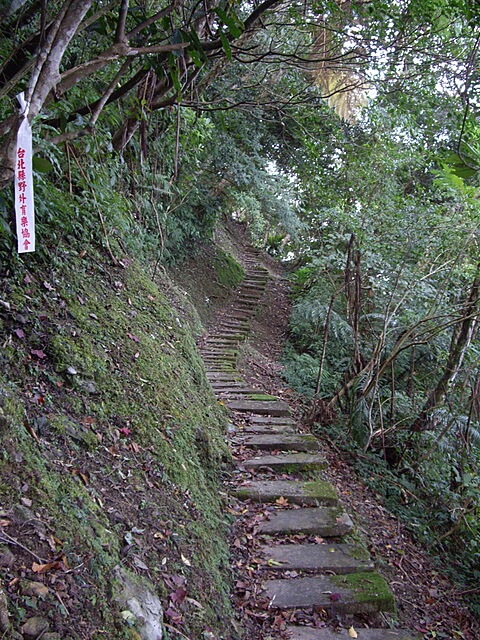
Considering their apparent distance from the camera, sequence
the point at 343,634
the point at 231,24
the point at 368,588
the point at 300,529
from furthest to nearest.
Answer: the point at 300,529 → the point at 368,588 → the point at 343,634 → the point at 231,24

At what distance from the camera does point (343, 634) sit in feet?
9.15

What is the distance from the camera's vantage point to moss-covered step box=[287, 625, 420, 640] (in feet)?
8.86

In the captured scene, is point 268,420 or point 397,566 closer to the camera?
point 397,566

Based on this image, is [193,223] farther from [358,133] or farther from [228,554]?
[228,554]

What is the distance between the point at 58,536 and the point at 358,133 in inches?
399

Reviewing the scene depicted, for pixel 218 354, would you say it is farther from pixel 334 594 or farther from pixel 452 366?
pixel 334 594

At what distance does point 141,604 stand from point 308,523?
2014 millimetres

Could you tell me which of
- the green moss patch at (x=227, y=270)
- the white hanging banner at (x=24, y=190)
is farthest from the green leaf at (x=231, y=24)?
the green moss patch at (x=227, y=270)

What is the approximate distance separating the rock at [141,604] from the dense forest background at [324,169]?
6.32ft

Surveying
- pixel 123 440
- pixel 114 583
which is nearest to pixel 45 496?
pixel 114 583

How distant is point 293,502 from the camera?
4.03 m

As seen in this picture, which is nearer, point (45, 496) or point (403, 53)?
point (45, 496)

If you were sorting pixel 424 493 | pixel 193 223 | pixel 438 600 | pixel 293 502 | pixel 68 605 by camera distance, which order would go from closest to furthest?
pixel 68 605
pixel 293 502
pixel 438 600
pixel 424 493
pixel 193 223

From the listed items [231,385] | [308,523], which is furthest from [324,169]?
[308,523]
